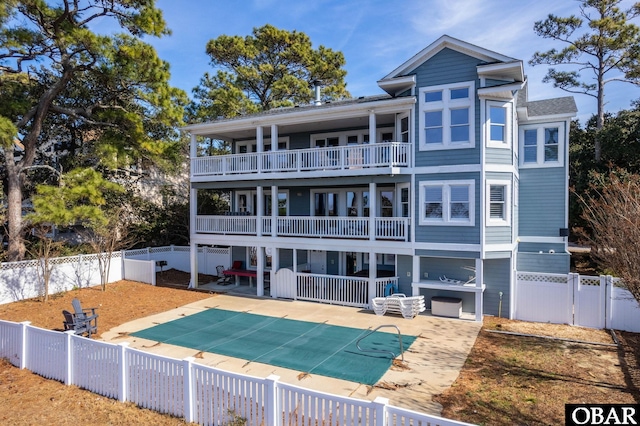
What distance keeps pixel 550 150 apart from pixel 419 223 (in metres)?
7.08

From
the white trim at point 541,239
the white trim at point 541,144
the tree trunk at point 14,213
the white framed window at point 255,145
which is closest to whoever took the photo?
→ the white trim at point 541,144

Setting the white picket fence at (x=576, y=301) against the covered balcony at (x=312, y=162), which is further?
the covered balcony at (x=312, y=162)

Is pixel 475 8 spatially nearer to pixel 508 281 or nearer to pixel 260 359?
pixel 508 281

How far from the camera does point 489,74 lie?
12984mm

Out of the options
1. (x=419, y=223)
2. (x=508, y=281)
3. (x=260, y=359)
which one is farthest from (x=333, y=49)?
(x=260, y=359)

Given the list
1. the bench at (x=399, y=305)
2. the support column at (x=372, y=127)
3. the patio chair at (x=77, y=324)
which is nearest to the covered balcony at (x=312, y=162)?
the support column at (x=372, y=127)

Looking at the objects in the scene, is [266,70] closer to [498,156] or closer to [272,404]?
[498,156]

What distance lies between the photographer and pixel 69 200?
1611 centimetres

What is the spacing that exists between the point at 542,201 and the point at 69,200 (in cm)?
2059

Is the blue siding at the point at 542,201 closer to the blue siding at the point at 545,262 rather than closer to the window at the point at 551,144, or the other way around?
the window at the point at 551,144

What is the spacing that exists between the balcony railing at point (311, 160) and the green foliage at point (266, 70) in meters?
12.6

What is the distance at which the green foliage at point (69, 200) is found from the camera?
1472 centimetres

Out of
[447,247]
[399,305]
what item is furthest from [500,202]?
[399,305]

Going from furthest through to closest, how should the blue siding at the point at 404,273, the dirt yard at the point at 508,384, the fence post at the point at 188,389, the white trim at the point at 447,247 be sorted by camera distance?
1. the blue siding at the point at 404,273
2. the white trim at the point at 447,247
3. the dirt yard at the point at 508,384
4. the fence post at the point at 188,389
